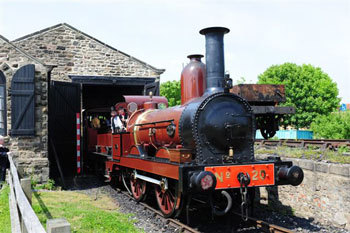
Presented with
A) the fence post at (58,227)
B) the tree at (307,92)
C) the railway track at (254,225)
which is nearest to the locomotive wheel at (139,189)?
the railway track at (254,225)

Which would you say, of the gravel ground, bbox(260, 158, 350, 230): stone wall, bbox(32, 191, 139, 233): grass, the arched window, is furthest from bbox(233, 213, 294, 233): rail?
the arched window

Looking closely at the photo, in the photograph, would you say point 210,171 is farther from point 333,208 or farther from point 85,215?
point 333,208

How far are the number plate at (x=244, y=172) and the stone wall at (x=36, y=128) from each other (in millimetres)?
6210

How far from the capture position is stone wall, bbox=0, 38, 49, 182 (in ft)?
32.0

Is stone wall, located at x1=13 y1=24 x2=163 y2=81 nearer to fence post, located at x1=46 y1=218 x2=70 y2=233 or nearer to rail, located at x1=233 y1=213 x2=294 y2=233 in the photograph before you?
rail, located at x1=233 y1=213 x2=294 y2=233

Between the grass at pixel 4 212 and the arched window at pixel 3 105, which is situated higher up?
the arched window at pixel 3 105

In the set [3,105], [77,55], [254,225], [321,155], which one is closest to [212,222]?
[254,225]

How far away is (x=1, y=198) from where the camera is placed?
7352 millimetres

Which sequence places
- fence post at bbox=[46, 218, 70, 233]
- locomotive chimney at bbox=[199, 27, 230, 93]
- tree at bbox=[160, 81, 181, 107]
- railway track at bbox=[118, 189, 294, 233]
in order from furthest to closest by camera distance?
tree at bbox=[160, 81, 181, 107] → locomotive chimney at bbox=[199, 27, 230, 93] → railway track at bbox=[118, 189, 294, 233] → fence post at bbox=[46, 218, 70, 233]

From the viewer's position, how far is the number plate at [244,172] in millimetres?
5559

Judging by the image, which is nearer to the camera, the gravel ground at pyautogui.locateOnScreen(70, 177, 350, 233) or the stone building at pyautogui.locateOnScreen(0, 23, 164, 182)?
the gravel ground at pyautogui.locateOnScreen(70, 177, 350, 233)

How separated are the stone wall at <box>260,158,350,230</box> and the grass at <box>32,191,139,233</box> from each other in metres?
3.75

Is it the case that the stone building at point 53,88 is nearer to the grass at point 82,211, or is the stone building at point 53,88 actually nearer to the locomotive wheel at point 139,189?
the grass at point 82,211

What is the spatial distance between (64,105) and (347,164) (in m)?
9.09
